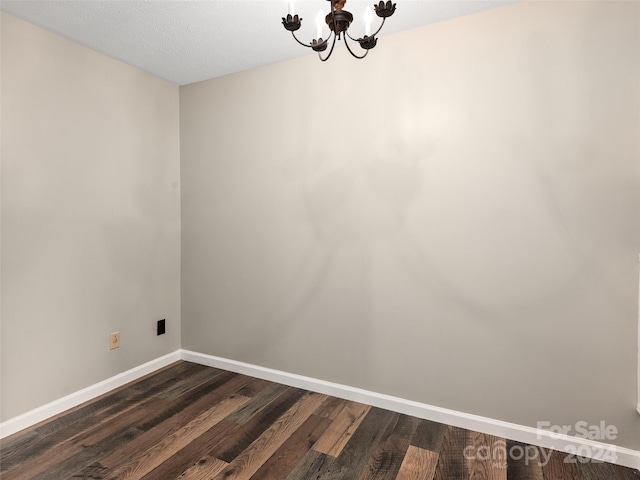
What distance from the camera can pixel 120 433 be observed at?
207 centimetres

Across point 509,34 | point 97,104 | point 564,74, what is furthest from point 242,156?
point 564,74

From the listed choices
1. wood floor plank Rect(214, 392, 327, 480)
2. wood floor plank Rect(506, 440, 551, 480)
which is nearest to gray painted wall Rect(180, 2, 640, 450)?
wood floor plank Rect(506, 440, 551, 480)

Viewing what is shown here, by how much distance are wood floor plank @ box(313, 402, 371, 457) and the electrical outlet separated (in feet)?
5.34

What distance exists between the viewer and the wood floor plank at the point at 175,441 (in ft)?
5.77

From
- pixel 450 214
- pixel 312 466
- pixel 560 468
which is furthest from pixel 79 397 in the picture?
pixel 560 468

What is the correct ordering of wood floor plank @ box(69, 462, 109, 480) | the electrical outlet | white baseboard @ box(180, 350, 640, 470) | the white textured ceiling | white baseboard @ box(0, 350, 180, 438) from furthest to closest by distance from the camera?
1. the electrical outlet
2. white baseboard @ box(0, 350, 180, 438)
3. the white textured ceiling
4. white baseboard @ box(180, 350, 640, 470)
5. wood floor plank @ box(69, 462, 109, 480)

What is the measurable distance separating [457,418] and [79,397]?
238 cm

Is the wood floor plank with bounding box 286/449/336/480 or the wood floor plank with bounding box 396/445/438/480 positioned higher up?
the wood floor plank with bounding box 396/445/438/480

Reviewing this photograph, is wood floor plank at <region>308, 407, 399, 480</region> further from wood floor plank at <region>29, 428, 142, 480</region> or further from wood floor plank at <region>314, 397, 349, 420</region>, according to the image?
wood floor plank at <region>29, 428, 142, 480</region>

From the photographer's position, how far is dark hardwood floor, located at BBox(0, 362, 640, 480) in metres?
1.76

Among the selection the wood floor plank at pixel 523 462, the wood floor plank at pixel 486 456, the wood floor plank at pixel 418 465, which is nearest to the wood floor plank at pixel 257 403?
the wood floor plank at pixel 418 465

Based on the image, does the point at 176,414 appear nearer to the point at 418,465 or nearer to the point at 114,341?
the point at 114,341

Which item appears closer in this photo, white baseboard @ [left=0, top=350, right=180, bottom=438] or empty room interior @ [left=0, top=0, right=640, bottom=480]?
empty room interior @ [left=0, top=0, right=640, bottom=480]

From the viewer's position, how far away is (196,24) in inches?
83.7
